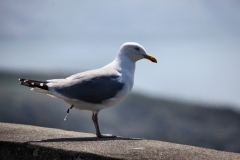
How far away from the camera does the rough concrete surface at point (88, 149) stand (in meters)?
4.53

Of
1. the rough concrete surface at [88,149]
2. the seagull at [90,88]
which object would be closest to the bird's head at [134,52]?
the seagull at [90,88]

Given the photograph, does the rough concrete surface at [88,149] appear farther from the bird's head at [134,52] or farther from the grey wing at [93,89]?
the bird's head at [134,52]

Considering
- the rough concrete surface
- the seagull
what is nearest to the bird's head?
the seagull

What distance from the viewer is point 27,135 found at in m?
5.39

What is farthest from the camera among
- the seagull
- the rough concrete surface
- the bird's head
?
the bird's head

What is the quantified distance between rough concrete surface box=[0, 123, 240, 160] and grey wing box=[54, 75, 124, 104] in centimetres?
50

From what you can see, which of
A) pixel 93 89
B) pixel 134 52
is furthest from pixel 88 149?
pixel 134 52

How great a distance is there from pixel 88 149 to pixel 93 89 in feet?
3.87

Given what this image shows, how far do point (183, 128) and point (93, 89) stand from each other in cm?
782

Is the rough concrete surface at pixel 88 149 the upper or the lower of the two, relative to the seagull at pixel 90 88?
lower

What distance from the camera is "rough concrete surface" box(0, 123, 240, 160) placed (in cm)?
453

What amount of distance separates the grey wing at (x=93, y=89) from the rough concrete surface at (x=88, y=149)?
50cm

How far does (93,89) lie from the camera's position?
5676 mm

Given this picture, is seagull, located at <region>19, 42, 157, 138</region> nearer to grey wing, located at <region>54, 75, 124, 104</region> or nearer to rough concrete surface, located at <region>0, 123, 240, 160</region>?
grey wing, located at <region>54, 75, 124, 104</region>
